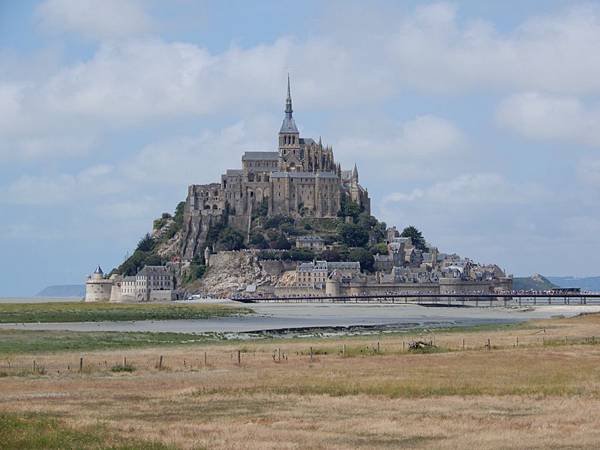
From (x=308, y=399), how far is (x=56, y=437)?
974 centimetres

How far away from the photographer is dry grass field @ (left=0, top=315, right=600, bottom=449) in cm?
2802

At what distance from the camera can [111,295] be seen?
656 ft

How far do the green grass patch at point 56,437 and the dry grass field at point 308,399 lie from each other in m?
0.05

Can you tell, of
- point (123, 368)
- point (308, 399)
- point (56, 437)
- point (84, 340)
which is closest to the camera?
point (56, 437)

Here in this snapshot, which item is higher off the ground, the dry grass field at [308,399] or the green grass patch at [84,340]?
the green grass patch at [84,340]

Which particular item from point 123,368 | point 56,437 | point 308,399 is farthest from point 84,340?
point 56,437

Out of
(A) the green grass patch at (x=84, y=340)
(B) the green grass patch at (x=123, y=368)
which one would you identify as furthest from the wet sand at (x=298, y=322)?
(B) the green grass patch at (x=123, y=368)

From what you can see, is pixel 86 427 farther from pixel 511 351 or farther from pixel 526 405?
pixel 511 351

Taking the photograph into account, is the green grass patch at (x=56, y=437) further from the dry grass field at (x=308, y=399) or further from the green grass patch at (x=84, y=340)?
the green grass patch at (x=84, y=340)

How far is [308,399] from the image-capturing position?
3516cm

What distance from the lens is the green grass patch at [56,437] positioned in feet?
87.8

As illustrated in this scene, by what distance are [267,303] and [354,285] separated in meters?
17.9

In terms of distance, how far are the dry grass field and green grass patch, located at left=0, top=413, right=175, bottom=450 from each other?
47 millimetres

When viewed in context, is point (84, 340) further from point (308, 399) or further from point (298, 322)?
point (298, 322)
